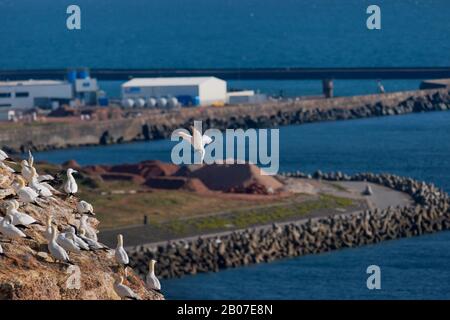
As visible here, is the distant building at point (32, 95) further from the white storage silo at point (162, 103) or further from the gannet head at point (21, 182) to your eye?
the gannet head at point (21, 182)

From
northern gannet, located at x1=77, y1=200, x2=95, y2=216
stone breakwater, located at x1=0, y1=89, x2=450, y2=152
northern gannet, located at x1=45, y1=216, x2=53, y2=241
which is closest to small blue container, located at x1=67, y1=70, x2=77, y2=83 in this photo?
stone breakwater, located at x1=0, y1=89, x2=450, y2=152

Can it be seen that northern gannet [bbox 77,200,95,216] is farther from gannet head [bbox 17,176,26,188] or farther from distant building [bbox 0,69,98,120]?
distant building [bbox 0,69,98,120]

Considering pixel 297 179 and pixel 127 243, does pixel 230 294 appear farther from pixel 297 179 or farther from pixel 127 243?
pixel 297 179

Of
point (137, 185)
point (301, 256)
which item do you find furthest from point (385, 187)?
point (301, 256)

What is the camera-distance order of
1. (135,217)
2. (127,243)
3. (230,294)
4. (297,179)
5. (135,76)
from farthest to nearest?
1. (135,76)
2. (297,179)
3. (135,217)
4. (127,243)
5. (230,294)

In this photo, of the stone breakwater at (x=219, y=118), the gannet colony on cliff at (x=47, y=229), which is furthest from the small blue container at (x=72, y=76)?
the gannet colony on cliff at (x=47, y=229)

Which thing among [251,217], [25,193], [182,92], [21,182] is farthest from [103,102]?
[25,193]
